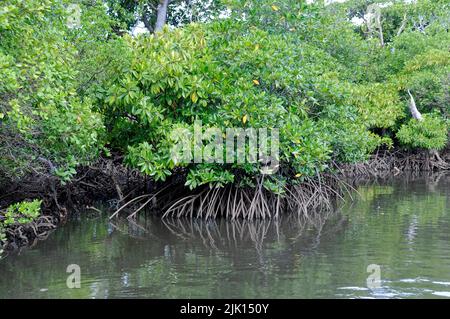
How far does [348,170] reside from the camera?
14.4m

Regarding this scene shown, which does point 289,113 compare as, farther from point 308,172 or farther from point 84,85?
point 84,85

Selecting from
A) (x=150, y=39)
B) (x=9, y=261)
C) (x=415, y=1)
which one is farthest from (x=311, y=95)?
(x=415, y=1)

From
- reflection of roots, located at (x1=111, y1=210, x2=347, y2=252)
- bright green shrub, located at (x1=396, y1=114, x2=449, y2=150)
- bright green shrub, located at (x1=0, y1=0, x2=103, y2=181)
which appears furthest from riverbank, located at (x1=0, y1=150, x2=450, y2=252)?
bright green shrub, located at (x1=396, y1=114, x2=449, y2=150)

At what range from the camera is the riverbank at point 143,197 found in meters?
7.85

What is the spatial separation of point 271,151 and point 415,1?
13.6 m

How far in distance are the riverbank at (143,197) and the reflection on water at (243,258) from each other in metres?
0.27

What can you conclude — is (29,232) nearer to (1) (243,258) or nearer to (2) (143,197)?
(2) (143,197)

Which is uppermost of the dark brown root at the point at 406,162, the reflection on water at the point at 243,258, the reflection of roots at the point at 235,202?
the dark brown root at the point at 406,162

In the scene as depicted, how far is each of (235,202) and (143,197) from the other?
161 centimetres

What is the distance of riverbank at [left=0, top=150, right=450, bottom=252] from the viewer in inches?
309

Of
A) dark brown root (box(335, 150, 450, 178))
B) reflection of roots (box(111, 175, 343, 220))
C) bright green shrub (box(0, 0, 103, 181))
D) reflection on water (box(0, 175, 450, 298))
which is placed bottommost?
reflection on water (box(0, 175, 450, 298))

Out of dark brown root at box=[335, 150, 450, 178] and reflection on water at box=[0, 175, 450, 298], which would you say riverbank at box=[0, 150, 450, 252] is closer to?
reflection on water at box=[0, 175, 450, 298]

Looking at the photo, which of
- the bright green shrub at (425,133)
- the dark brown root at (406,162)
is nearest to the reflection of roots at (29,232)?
the dark brown root at (406,162)

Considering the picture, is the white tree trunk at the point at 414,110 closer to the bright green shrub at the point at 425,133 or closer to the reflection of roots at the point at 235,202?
the bright green shrub at the point at 425,133
